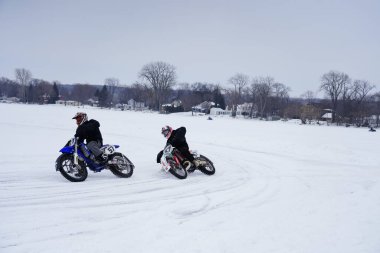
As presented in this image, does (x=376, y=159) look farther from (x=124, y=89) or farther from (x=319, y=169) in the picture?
(x=124, y=89)

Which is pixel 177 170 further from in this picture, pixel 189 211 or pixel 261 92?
pixel 261 92

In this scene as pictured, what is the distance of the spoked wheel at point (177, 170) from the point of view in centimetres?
932

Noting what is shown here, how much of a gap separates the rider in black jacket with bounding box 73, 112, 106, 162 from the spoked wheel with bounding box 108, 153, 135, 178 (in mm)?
264

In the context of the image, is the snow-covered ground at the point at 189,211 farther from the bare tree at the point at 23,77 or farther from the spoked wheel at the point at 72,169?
the bare tree at the point at 23,77

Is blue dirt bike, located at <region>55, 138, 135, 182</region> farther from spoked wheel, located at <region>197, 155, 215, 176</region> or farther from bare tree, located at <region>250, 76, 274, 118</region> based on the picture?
bare tree, located at <region>250, 76, 274, 118</region>

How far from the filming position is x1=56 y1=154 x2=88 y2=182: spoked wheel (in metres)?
8.17

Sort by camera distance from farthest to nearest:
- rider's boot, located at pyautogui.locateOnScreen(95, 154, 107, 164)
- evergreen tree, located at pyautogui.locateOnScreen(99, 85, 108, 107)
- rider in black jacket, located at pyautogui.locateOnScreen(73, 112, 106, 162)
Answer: evergreen tree, located at pyautogui.locateOnScreen(99, 85, 108, 107) < rider's boot, located at pyautogui.locateOnScreen(95, 154, 107, 164) < rider in black jacket, located at pyautogui.locateOnScreen(73, 112, 106, 162)

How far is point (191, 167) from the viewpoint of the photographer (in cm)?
1005

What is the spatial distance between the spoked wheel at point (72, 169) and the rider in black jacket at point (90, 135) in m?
0.51

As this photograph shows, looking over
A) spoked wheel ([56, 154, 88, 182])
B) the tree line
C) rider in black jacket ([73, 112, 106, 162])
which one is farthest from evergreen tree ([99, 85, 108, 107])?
spoked wheel ([56, 154, 88, 182])

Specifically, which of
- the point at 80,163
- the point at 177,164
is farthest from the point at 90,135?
the point at 177,164

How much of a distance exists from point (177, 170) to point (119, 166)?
170 cm

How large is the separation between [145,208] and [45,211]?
73.8 inches

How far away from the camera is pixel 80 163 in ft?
27.8
